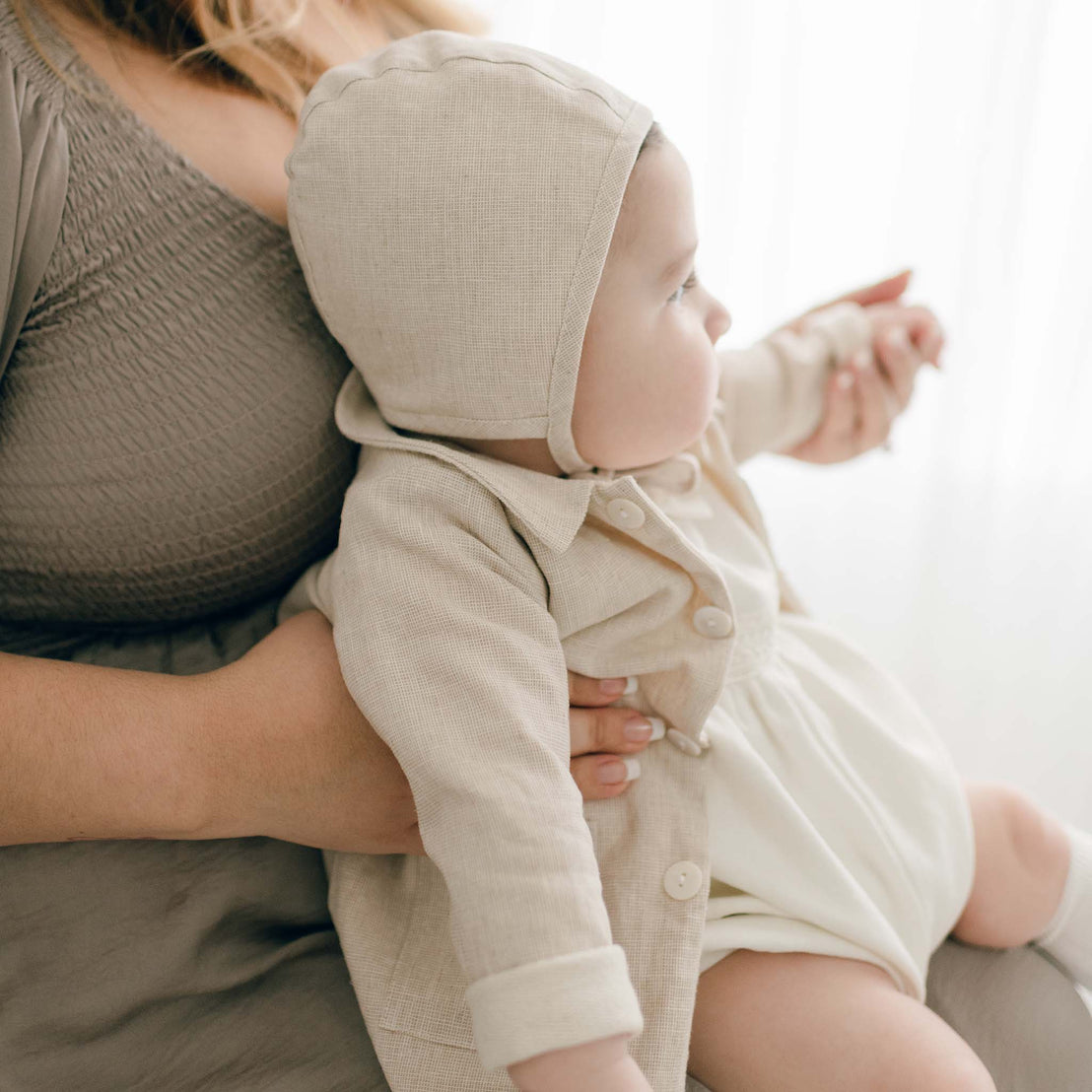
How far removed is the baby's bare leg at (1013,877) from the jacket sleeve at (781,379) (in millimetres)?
448

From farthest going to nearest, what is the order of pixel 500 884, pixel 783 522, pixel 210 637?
pixel 783 522 < pixel 210 637 < pixel 500 884

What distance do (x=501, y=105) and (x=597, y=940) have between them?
0.57 metres

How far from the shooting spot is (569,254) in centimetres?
68

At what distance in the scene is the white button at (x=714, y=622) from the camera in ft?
2.41

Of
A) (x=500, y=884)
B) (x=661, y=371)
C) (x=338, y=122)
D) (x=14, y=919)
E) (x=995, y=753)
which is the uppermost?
(x=338, y=122)

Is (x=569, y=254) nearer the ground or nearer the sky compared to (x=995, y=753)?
nearer the sky

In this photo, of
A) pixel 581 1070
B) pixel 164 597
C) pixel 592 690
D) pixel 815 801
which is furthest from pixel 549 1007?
pixel 164 597

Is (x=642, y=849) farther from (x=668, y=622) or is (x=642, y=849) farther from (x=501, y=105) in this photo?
(x=501, y=105)

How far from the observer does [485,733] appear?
612mm

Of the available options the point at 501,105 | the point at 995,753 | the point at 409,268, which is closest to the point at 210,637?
the point at 409,268

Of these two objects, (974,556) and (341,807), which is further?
(974,556)

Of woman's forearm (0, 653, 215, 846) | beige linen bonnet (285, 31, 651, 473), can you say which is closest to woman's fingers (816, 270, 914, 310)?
beige linen bonnet (285, 31, 651, 473)

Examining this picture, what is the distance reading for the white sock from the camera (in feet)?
2.94

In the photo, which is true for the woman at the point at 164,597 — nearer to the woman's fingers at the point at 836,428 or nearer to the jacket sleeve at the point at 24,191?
the jacket sleeve at the point at 24,191
